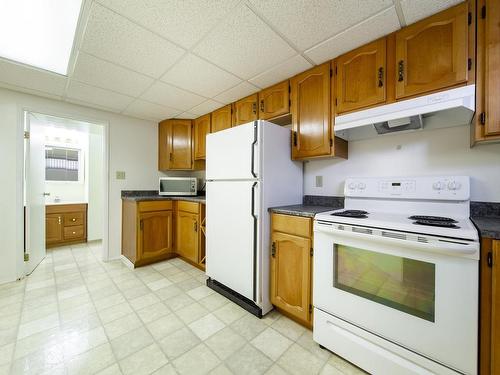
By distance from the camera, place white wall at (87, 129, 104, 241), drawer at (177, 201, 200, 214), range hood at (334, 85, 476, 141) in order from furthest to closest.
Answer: white wall at (87, 129, 104, 241)
drawer at (177, 201, 200, 214)
range hood at (334, 85, 476, 141)

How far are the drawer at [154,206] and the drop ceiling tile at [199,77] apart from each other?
152cm

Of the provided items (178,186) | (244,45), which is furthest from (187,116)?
(244,45)

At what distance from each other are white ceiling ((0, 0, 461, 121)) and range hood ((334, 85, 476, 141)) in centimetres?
54

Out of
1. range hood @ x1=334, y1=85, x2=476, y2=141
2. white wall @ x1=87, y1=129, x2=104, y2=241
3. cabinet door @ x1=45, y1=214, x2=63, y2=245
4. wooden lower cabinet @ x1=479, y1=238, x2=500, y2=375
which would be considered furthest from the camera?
white wall @ x1=87, y1=129, x2=104, y2=241

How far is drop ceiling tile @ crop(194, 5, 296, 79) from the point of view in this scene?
1.37 metres

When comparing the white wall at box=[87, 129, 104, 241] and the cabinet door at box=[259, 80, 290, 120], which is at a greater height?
the cabinet door at box=[259, 80, 290, 120]

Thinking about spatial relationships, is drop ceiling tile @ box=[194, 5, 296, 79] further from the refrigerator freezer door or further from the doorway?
the doorway

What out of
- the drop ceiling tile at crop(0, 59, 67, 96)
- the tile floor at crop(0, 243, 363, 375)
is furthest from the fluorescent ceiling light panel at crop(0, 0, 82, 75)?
the tile floor at crop(0, 243, 363, 375)

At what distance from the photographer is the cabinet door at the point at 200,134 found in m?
3.06

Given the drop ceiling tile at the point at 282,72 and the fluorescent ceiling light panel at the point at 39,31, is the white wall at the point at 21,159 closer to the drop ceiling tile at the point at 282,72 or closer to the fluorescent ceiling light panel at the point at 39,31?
the fluorescent ceiling light panel at the point at 39,31

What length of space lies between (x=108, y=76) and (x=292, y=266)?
2445mm

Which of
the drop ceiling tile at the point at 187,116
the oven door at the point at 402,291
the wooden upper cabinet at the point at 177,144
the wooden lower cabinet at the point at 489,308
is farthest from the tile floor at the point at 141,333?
the drop ceiling tile at the point at 187,116

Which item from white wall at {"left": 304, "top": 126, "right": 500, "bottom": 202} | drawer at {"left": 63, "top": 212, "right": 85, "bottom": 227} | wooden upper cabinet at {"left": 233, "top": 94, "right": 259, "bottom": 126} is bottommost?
drawer at {"left": 63, "top": 212, "right": 85, "bottom": 227}

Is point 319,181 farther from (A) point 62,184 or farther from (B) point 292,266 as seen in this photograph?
(A) point 62,184
